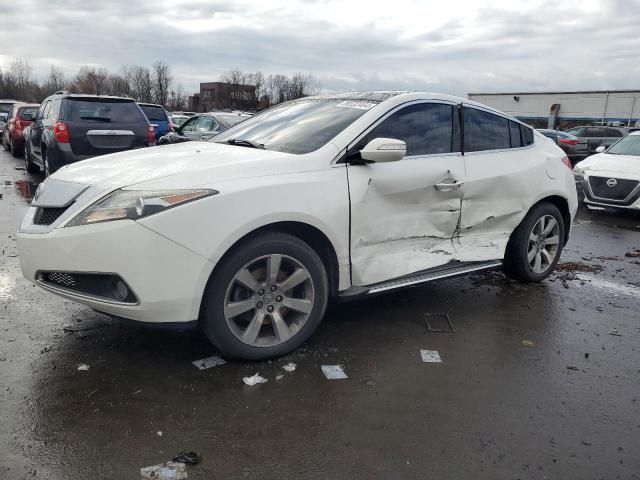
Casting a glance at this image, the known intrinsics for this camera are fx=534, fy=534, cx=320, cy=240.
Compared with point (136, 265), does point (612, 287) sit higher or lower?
lower

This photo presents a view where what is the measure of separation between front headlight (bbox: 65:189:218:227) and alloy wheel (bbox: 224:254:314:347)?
1.79ft

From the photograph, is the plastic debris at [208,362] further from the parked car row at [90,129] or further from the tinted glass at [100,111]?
the tinted glass at [100,111]

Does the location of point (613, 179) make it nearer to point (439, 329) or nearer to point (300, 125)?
point (439, 329)

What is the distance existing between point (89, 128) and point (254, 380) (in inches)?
286

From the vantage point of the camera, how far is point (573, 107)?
55.4 m

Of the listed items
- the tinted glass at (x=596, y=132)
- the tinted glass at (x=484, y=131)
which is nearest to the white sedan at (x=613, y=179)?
the tinted glass at (x=484, y=131)

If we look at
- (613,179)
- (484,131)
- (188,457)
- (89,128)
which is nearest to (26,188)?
(89,128)

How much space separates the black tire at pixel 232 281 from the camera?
3135 mm

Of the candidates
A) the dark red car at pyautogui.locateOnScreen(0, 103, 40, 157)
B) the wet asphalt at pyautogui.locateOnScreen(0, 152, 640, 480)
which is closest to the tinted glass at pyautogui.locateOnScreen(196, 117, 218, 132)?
the dark red car at pyautogui.locateOnScreen(0, 103, 40, 157)

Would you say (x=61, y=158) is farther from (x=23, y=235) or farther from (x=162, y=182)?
(x=162, y=182)

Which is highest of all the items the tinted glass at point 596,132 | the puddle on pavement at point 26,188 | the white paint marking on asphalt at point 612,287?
the tinted glass at point 596,132

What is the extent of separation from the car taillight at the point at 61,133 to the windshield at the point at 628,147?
10.2 meters

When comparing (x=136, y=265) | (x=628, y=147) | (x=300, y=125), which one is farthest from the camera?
(x=628, y=147)

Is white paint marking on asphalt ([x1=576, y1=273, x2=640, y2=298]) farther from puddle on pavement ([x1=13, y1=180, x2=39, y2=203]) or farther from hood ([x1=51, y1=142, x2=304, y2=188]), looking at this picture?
puddle on pavement ([x1=13, y1=180, x2=39, y2=203])
